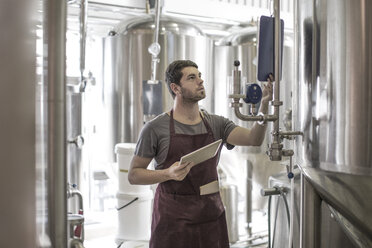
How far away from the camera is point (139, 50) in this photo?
2.90 metres

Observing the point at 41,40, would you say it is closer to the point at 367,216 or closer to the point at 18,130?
the point at 18,130

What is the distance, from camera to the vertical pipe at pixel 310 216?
1344mm

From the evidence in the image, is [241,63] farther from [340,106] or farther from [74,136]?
[340,106]

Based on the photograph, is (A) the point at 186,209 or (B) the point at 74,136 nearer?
(A) the point at 186,209

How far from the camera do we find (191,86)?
188cm

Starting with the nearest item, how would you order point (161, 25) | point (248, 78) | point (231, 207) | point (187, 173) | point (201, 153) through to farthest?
point (201, 153), point (187, 173), point (161, 25), point (231, 207), point (248, 78)

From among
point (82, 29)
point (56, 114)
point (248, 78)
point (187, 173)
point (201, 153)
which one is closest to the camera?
point (56, 114)

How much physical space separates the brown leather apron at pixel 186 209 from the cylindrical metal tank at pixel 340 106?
1.79 feet

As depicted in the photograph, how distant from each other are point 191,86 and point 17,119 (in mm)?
1367

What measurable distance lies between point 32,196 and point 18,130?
0.10m

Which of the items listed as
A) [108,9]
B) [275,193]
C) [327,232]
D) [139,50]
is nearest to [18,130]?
[327,232]

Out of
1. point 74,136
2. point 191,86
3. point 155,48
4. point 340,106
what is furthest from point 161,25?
point 340,106

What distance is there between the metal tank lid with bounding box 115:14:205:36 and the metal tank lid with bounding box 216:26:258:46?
1.64 ft

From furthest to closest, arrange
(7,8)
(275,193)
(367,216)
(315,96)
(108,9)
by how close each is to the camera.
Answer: (108,9), (275,193), (315,96), (367,216), (7,8)
